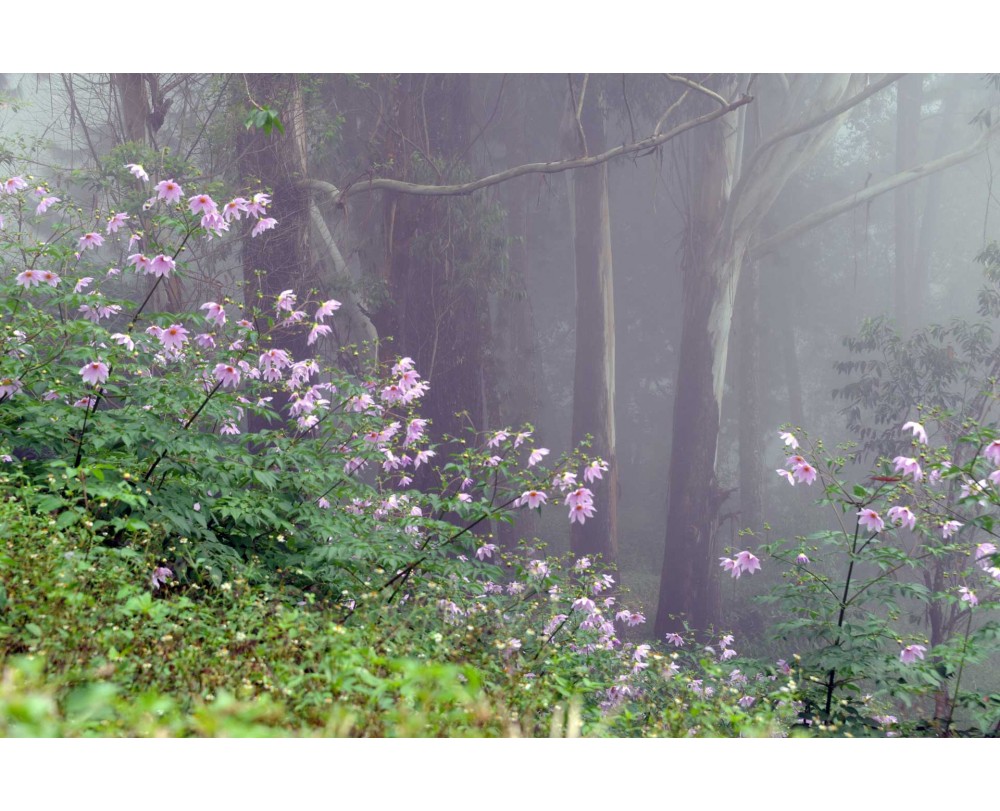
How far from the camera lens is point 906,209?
1341 centimetres

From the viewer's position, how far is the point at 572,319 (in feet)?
40.8

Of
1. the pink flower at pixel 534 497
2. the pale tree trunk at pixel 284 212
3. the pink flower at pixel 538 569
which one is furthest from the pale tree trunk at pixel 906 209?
the pink flower at pixel 534 497

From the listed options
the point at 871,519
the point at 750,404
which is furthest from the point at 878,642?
the point at 750,404

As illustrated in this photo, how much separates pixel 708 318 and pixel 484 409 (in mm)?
2459

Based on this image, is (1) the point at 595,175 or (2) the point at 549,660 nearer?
(2) the point at 549,660

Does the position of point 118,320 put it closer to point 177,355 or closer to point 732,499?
point 177,355

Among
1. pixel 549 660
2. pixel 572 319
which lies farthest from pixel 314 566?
pixel 572 319

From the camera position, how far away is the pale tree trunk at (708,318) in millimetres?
8148

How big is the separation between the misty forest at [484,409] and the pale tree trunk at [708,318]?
39 mm

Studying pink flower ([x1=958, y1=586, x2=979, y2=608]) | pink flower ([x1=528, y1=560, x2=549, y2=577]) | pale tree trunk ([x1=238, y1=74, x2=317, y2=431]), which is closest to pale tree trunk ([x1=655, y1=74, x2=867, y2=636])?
pale tree trunk ([x1=238, y1=74, x2=317, y2=431])

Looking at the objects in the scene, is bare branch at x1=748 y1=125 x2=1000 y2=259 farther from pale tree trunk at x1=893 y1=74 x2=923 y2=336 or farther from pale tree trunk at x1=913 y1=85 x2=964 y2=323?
pale tree trunk at x1=913 y1=85 x2=964 y2=323

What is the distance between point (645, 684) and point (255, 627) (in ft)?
5.77

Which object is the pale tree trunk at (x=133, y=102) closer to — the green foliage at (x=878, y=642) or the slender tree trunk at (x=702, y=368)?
the slender tree trunk at (x=702, y=368)
